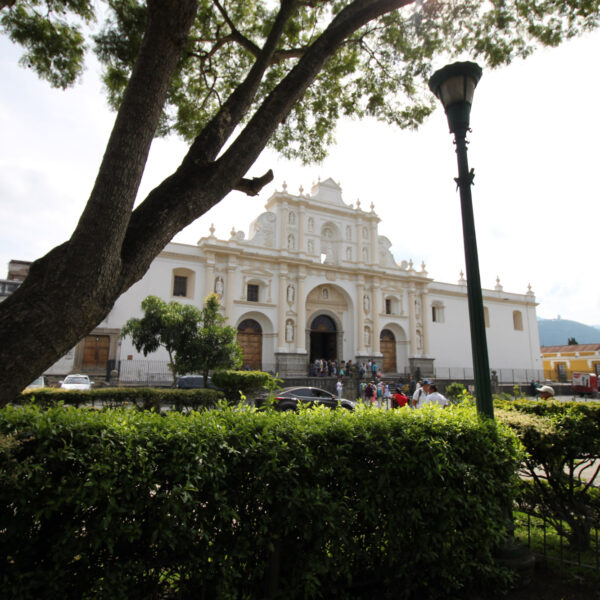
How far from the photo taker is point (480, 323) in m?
3.69

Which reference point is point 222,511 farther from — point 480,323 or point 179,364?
point 179,364

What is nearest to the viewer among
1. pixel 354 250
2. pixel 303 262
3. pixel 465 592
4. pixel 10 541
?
pixel 10 541

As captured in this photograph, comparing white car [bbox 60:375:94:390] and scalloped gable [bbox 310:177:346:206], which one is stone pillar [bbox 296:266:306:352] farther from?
white car [bbox 60:375:94:390]

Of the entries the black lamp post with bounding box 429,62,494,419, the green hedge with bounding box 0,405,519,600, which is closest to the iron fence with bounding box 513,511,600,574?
the green hedge with bounding box 0,405,519,600

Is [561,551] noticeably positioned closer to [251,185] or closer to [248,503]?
[248,503]

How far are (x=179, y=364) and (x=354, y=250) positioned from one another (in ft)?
57.4

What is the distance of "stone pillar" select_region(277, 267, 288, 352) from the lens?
24.0 metres

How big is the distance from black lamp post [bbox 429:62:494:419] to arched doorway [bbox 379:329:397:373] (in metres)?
24.9

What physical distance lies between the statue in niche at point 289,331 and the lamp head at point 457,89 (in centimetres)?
2087

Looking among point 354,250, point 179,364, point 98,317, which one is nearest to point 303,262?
point 354,250

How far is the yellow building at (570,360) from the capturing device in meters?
35.9

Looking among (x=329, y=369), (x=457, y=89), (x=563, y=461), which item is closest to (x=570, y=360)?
(x=329, y=369)

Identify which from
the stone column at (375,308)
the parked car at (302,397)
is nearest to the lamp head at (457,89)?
the parked car at (302,397)

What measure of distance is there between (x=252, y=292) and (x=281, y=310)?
2225 millimetres
